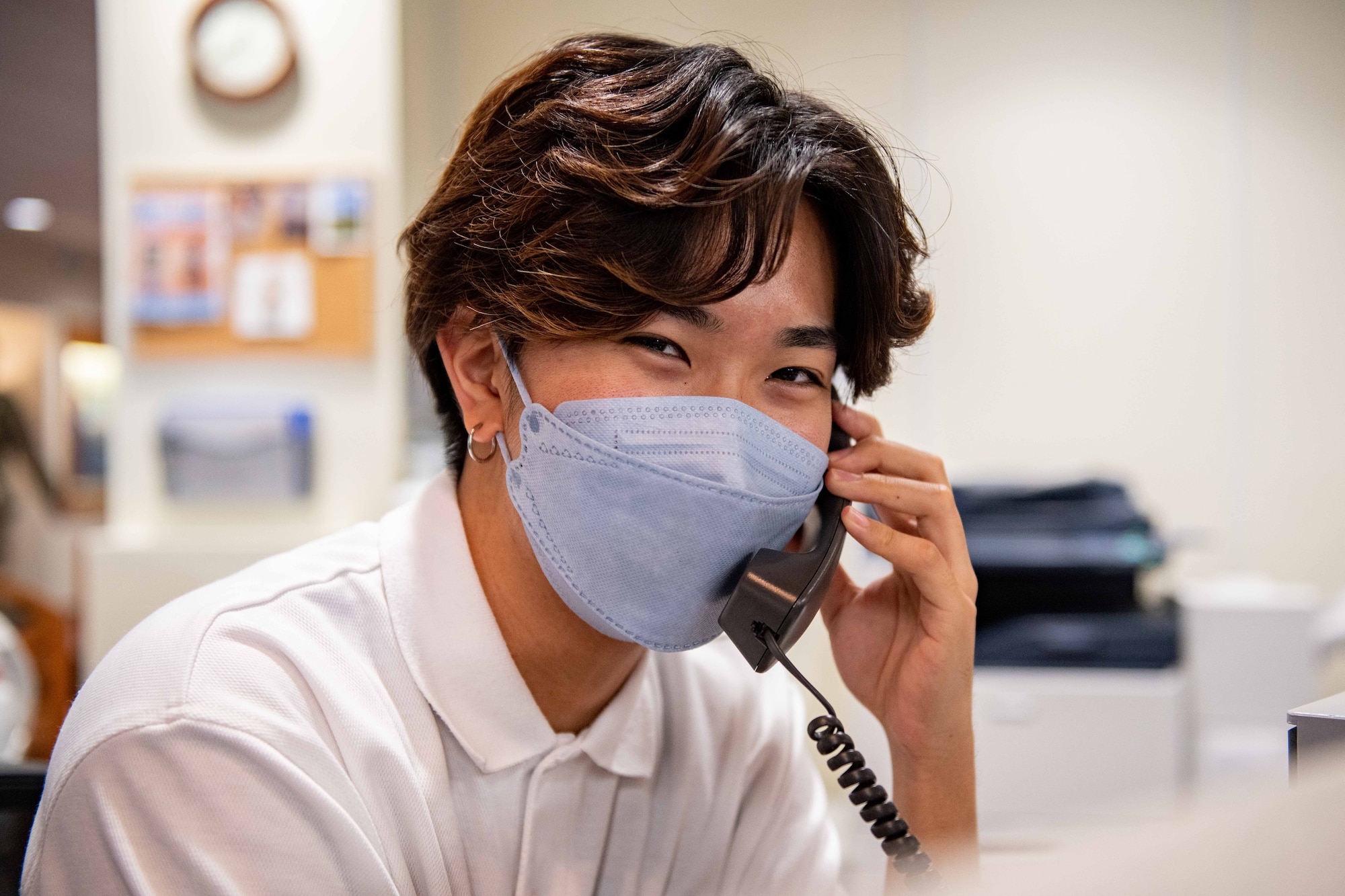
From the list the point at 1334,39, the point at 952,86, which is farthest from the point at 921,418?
the point at 1334,39

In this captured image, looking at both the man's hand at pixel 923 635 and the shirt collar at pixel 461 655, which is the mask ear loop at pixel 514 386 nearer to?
the shirt collar at pixel 461 655

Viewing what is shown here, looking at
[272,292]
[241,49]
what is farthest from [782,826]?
[241,49]

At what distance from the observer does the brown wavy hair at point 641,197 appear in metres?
0.83

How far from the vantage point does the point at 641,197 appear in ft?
2.70

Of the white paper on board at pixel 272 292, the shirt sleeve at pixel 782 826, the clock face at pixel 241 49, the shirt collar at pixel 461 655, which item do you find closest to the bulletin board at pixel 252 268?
the white paper on board at pixel 272 292

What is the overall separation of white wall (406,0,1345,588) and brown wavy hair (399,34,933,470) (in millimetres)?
1628

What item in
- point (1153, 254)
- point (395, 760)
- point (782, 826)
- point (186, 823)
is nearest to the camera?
point (186, 823)

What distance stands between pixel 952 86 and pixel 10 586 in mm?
3411

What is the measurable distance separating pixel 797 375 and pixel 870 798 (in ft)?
1.33

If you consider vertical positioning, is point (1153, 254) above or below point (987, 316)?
above

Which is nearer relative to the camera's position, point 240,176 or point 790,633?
point 790,633

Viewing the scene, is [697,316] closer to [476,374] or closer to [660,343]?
[660,343]

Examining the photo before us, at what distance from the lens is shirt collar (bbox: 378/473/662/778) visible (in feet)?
2.81

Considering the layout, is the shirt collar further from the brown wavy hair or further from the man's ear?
the brown wavy hair
